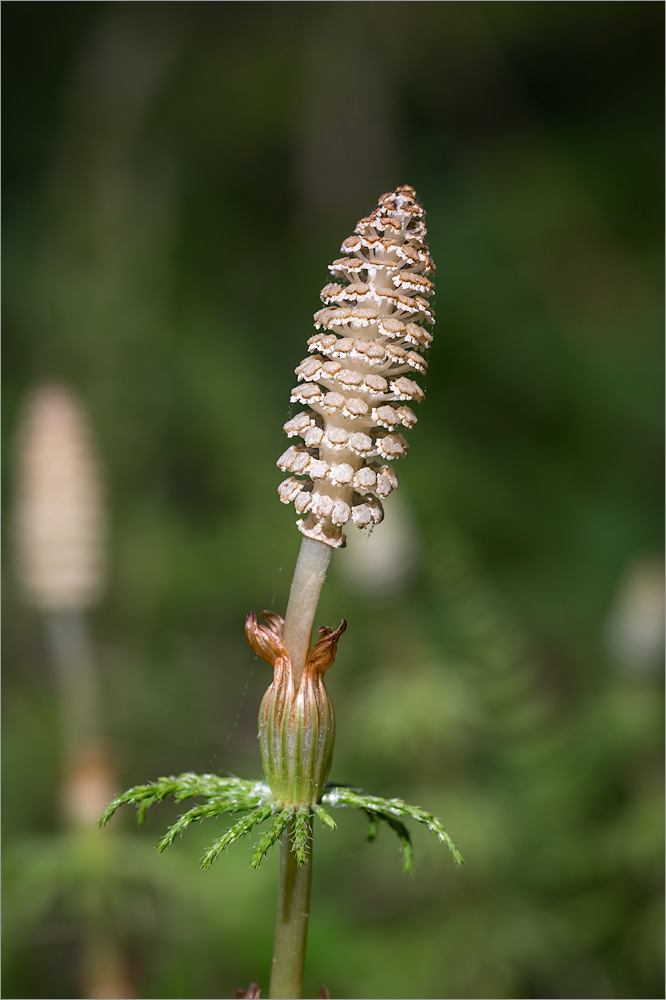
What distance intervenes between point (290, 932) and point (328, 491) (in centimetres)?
54

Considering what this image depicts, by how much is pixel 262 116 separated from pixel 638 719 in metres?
6.61

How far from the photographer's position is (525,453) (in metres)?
6.29

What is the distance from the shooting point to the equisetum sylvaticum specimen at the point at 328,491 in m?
1.11

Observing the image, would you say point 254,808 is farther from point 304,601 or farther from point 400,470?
point 400,470

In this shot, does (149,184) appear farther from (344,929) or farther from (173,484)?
(344,929)

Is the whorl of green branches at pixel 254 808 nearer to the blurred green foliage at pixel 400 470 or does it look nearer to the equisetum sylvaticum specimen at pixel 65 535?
the blurred green foliage at pixel 400 470

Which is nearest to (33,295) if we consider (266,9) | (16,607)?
(16,607)

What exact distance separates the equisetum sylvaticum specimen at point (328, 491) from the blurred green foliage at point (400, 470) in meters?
1.65

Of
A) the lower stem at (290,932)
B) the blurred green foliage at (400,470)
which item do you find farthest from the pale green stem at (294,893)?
the blurred green foliage at (400,470)

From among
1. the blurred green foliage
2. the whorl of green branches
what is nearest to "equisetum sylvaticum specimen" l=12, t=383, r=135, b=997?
the blurred green foliage

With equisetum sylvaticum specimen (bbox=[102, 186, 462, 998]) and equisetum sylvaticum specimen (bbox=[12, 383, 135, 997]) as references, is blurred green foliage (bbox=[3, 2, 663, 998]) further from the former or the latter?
equisetum sylvaticum specimen (bbox=[102, 186, 462, 998])

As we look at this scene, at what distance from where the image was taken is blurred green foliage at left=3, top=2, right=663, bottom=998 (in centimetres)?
331

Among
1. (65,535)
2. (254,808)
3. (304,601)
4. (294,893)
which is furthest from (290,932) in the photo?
(65,535)

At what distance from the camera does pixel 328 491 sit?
118 cm
